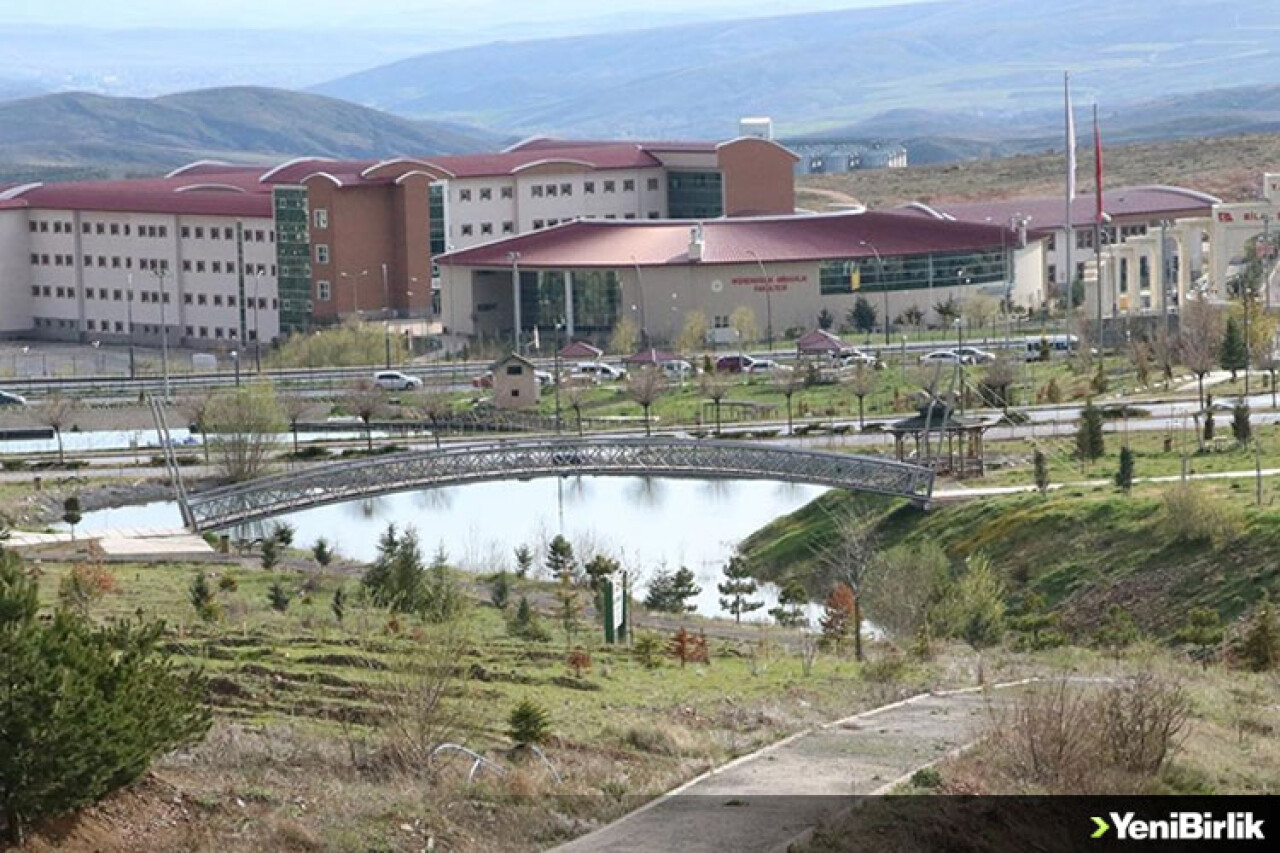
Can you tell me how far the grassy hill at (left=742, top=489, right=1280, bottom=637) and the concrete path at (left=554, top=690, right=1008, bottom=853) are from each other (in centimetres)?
1385

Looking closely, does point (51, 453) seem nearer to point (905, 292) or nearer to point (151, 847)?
point (905, 292)

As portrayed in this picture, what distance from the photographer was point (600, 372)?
7931 cm

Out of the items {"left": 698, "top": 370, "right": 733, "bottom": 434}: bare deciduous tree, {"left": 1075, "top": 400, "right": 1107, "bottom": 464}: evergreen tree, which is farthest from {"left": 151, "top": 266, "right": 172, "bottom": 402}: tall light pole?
{"left": 1075, "top": 400, "right": 1107, "bottom": 464}: evergreen tree

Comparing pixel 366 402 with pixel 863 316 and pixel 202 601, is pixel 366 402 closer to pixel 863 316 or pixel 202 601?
pixel 863 316

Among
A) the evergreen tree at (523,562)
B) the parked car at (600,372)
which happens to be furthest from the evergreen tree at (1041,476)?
the parked car at (600,372)

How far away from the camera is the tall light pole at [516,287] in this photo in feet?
292

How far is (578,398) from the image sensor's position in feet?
240

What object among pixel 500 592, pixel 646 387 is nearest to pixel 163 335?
pixel 646 387

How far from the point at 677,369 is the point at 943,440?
24.5m

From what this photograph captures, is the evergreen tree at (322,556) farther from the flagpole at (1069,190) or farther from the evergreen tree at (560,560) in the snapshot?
the flagpole at (1069,190)

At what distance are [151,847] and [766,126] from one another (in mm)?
107502

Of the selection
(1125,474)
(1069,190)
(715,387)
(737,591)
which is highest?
(1069,190)

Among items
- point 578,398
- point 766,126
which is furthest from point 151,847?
point 766,126

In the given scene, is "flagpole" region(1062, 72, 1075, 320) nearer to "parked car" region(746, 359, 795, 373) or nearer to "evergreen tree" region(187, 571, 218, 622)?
"parked car" region(746, 359, 795, 373)
